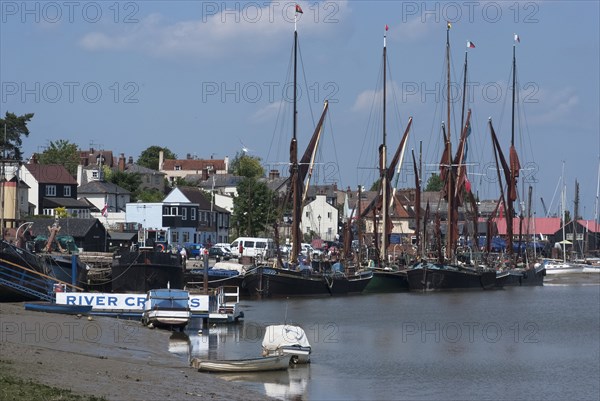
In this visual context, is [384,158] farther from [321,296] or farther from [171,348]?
[171,348]

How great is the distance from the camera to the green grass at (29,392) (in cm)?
2220

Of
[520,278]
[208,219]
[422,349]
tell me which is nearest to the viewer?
[422,349]

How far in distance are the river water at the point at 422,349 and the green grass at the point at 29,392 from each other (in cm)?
1097

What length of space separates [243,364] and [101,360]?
518cm

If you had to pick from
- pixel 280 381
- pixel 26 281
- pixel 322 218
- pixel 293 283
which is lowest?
pixel 280 381

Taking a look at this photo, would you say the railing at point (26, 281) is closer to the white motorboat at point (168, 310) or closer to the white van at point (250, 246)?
the white motorboat at point (168, 310)

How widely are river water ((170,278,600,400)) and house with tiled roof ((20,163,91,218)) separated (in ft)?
189

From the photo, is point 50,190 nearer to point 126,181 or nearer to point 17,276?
point 126,181

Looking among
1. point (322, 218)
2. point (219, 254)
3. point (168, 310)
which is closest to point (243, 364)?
point (168, 310)

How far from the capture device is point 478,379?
41.6m

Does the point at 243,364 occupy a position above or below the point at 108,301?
below

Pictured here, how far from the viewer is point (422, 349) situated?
5081cm

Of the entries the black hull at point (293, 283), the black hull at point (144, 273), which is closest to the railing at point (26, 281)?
the black hull at point (144, 273)

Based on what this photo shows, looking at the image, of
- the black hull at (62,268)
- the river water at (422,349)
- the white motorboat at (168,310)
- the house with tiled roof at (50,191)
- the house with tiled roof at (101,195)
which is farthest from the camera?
the house with tiled roof at (101,195)
